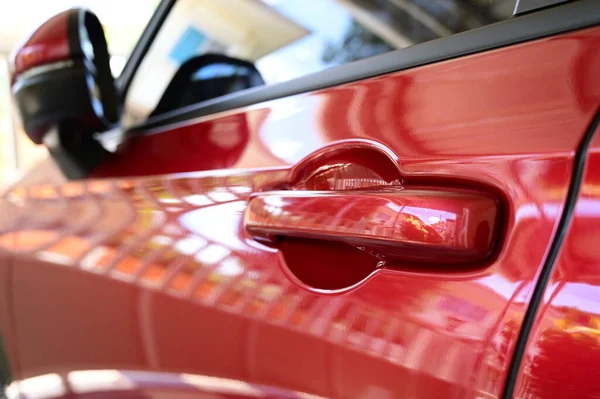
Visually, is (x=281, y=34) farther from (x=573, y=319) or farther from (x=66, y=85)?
(x=573, y=319)

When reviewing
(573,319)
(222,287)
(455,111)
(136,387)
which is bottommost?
(136,387)

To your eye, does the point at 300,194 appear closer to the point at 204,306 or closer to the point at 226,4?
the point at 204,306

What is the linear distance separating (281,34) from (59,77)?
479 mm

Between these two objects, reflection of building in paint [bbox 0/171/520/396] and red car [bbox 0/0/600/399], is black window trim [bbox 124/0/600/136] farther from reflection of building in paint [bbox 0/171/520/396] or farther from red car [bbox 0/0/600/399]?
reflection of building in paint [bbox 0/171/520/396]

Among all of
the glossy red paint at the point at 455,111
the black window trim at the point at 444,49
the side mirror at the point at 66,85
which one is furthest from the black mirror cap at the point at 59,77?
the glossy red paint at the point at 455,111

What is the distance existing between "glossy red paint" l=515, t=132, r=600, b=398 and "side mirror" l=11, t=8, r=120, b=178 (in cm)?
100

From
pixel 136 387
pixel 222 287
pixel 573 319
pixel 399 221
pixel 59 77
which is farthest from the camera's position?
pixel 59 77

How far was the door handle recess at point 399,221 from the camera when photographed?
0.55 meters

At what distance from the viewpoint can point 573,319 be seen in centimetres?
46

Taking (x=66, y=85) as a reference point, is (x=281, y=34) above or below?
above

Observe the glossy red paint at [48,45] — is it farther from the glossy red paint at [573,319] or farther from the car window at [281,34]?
the glossy red paint at [573,319]

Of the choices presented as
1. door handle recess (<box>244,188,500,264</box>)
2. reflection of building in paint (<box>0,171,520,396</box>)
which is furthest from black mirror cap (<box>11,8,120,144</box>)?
door handle recess (<box>244,188,500,264</box>)

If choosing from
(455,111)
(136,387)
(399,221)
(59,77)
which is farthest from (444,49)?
(59,77)

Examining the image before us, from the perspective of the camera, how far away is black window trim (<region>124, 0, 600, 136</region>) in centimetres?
56
